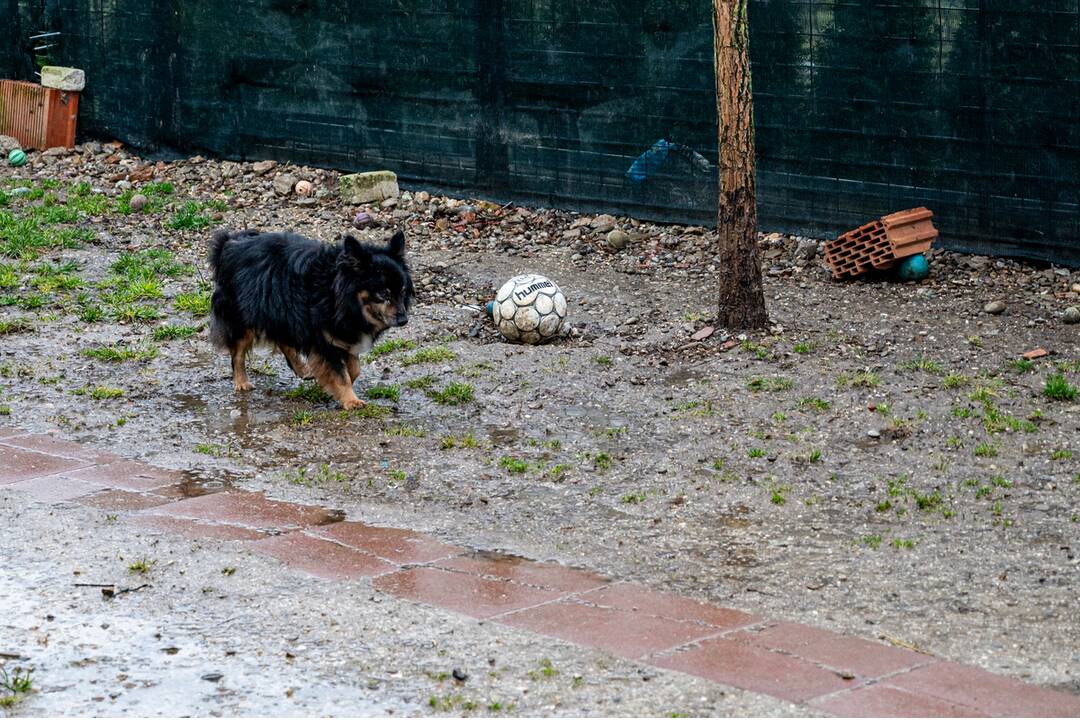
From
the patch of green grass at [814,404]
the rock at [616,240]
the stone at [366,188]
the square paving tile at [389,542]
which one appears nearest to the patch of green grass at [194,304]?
the stone at [366,188]

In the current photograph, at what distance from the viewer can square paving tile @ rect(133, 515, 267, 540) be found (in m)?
6.05

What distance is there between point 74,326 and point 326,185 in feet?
13.7

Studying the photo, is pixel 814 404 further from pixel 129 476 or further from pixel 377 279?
pixel 129 476

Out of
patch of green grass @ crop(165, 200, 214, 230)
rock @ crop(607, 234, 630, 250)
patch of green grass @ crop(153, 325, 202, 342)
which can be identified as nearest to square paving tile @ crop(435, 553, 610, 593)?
patch of green grass @ crop(153, 325, 202, 342)

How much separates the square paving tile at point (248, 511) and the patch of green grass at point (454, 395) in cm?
166

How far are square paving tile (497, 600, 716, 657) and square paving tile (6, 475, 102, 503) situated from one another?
2.63 m

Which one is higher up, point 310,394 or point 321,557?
point 310,394

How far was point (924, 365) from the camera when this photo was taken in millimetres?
8094

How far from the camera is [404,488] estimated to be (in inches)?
265

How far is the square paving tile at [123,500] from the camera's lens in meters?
6.44

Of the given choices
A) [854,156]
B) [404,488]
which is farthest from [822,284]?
[404,488]

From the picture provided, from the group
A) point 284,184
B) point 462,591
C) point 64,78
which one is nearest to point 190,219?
point 284,184

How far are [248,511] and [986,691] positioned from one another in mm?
3460

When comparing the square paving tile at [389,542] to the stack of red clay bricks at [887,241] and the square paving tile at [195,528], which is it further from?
the stack of red clay bricks at [887,241]
